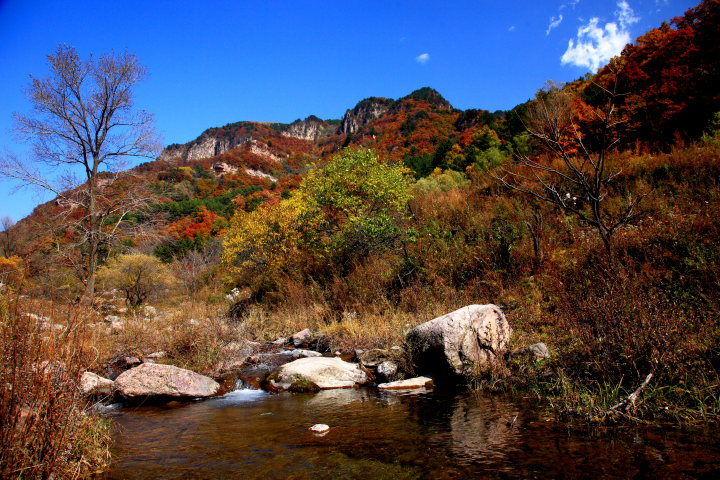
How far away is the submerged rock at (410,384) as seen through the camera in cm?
580

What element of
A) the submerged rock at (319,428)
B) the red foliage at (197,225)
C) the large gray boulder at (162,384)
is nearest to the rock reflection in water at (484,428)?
the submerged rock at (319,428)

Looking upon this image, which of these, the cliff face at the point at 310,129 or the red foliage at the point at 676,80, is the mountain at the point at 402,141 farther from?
the cliff face at the point at 310,129

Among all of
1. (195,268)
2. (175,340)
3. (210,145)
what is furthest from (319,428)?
(210,145)

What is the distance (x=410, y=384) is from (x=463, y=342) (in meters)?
0.93

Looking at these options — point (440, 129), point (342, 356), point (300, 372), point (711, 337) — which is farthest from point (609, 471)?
point (440, 129)

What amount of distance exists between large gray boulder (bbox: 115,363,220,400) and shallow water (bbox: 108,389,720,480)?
2.23ft

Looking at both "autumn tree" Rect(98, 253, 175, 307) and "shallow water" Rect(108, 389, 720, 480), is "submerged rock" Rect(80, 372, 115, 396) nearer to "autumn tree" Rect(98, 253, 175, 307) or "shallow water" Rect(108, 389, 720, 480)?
"shallow water" Rect(108, 389, 720, 480)

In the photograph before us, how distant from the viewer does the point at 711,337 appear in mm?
4156

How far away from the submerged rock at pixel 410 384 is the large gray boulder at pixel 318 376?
0.71 meters

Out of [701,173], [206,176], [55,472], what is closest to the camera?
[55,472]

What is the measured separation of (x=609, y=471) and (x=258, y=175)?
8551cm

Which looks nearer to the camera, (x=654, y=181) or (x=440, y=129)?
(x=654, y=181)

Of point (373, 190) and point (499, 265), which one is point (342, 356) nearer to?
point (499, 265)

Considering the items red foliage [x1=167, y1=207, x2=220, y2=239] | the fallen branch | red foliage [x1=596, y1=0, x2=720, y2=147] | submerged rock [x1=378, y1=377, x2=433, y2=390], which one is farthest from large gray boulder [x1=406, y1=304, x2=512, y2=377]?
red foliage [x1=167, y1=207, x2=220, y2=239]
